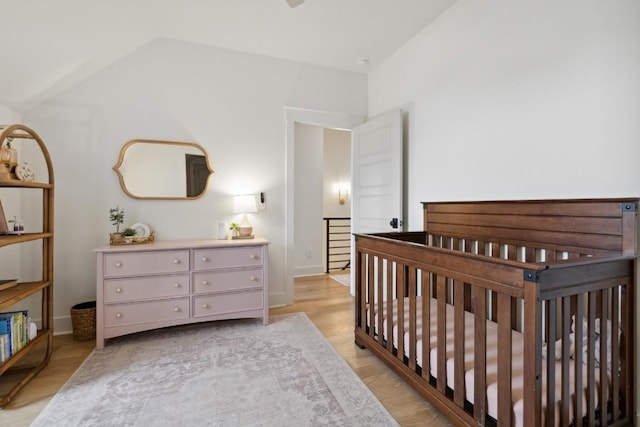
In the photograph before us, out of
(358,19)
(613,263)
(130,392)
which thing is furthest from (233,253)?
(613,263)

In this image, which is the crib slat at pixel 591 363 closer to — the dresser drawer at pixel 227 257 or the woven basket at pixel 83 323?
the dresser drawer at pixel 227 257

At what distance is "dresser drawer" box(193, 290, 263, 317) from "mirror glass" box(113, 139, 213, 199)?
40.3 inches

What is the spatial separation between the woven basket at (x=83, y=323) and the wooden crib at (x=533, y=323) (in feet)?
7.64

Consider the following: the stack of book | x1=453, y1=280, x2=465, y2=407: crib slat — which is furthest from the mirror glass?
x1=453, y1=280, x2=465, y2=407: crib slat

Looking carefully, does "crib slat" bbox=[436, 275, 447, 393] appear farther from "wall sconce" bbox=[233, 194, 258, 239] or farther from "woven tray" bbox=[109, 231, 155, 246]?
"woven tray" bbox=[109, 231, 155, 246]

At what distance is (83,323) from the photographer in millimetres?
2500

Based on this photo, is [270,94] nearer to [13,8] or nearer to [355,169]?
[355,169]

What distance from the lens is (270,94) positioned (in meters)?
3.32

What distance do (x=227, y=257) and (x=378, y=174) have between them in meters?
1.74

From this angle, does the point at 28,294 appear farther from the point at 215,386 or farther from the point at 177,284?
the point at 215,386

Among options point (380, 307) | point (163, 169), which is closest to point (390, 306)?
point (380, 307)

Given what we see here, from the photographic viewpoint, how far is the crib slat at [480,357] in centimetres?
132

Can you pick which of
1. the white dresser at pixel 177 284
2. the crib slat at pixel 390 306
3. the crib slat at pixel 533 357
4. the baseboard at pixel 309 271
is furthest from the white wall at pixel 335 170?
the crib slat at pixel 533 357

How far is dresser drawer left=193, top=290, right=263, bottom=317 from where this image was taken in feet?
8.61
